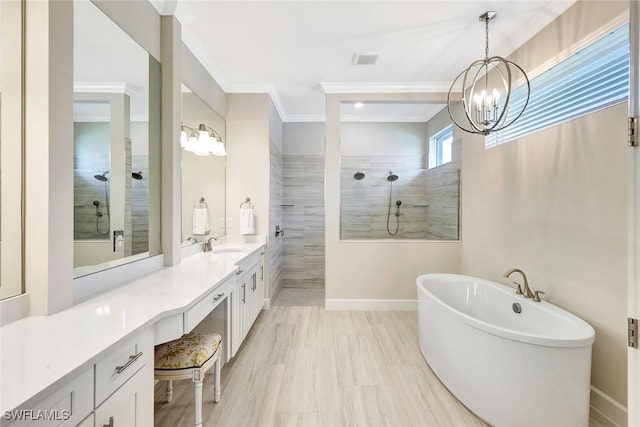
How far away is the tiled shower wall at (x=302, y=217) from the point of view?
14.6 feet

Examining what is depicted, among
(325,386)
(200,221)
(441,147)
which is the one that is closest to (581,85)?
(441,147)

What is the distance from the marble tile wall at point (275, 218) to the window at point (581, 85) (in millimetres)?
2698

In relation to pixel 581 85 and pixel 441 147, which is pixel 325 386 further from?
pixel 441 147

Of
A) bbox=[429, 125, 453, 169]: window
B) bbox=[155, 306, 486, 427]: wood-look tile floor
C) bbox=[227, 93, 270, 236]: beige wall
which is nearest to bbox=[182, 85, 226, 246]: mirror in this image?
bbox=[227, 93, 270, 236]: beige wall

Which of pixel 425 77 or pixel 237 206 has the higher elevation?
pixel 425 77

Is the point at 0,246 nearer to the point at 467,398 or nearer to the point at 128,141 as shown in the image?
the point at 128,141

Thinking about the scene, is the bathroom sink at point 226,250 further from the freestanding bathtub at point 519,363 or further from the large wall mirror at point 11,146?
the freestanding bathtub at point 519,363

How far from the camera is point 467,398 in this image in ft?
5.65

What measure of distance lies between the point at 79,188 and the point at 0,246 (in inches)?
14.7

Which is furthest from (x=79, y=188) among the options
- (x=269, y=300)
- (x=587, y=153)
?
(x=587, y=153)

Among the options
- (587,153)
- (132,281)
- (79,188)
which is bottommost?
(132,281)

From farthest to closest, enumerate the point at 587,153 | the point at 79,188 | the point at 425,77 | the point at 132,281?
the point at 425,77 → the point at 587,153 → the point at 132,281 → the point at 79,188

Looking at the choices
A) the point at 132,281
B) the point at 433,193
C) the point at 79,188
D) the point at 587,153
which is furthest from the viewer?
the point at 433,193

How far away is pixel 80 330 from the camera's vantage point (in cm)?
98
